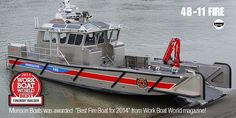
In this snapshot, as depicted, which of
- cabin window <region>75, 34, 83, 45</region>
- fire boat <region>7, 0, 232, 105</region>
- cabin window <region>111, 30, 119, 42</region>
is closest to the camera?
fire boat <region>7, 0, 232, 105</region>

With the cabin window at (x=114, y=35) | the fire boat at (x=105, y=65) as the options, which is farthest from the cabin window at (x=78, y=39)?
the cabin window at (x=114, y=35)

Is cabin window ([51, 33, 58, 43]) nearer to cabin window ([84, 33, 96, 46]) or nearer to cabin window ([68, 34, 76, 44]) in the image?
cabin window ([68, 34, 76, 44])

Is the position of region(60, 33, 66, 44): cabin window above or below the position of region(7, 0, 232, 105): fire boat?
above

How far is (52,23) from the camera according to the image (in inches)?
617

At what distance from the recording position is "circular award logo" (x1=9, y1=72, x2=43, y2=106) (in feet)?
37.3

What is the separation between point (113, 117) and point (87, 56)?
10.0 feet

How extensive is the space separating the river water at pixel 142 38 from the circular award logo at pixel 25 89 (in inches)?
37.4

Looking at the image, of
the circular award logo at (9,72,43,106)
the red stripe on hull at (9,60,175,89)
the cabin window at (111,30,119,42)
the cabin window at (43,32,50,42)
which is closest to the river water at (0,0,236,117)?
the red stripe on hull at (9,60,175,89)

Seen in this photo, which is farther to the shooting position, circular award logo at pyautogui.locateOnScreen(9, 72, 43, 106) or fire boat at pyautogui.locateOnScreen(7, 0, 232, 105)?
fire boat at pyautogui.locateOnScreen(7, 0, 232, 105)

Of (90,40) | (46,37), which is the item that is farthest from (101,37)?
(46,37)

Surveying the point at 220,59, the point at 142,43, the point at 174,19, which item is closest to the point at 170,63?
the point at 220,59

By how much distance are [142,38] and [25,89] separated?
14.5 m

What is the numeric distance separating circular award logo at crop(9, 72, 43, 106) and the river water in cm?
95

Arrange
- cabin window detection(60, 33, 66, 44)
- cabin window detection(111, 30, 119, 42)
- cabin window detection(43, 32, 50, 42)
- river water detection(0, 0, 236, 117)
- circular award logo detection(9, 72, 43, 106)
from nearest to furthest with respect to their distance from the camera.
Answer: circular award logo detection(9, 72, 43, 106) < river water detection(0, 0, 236, 117) < cabin window detection(60, 33, 66, 44) < cabin window detection(111, 30, 119, 42) < cabin window detection(43, 32, 50, 42)
